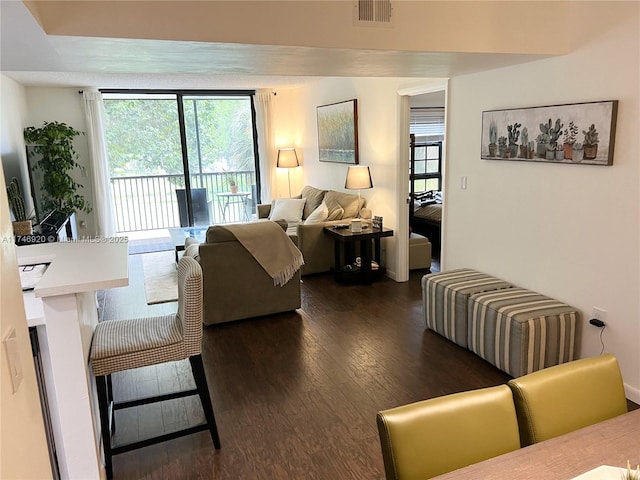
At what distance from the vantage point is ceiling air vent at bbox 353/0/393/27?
2.52 metres

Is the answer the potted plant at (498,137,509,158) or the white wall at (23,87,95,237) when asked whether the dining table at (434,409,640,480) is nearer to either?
the potted plant at (498,137,509,158)

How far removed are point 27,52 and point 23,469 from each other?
7.51 ft

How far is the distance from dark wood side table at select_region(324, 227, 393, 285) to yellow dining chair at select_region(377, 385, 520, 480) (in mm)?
3611

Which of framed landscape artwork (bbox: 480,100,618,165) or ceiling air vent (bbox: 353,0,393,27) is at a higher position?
ceiling air vent (bbox: 353,0,393,27)

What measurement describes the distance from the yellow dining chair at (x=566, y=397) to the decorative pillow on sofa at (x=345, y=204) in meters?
4.15

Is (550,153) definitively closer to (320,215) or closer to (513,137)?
(513,137)

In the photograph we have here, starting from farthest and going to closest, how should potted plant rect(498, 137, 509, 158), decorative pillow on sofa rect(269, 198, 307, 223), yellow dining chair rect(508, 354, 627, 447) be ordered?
decorative pillow on sofa rect(269, 198, 307, 223) < potted plant rect(498, 137, 509, 158) < yellow dining chair rect(508, 354, 627, 447)

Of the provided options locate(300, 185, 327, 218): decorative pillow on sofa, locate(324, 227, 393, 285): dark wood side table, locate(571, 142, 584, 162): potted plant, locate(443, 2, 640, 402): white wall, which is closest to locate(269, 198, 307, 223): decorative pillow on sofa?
locate(300, 185, 327, 218): decorative pillow on sofa

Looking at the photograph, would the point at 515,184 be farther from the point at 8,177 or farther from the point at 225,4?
the point at 8,177

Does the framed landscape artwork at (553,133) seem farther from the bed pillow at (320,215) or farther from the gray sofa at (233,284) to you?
the bed pillow at (320,215)

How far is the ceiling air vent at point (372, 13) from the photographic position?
2.52 metres

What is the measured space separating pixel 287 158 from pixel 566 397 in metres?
6.77

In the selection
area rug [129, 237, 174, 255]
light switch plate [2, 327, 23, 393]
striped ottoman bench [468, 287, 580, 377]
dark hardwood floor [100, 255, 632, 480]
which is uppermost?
light switch plate [2, 327, 23, 393]

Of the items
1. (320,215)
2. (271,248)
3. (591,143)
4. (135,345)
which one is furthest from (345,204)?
(135,345)
